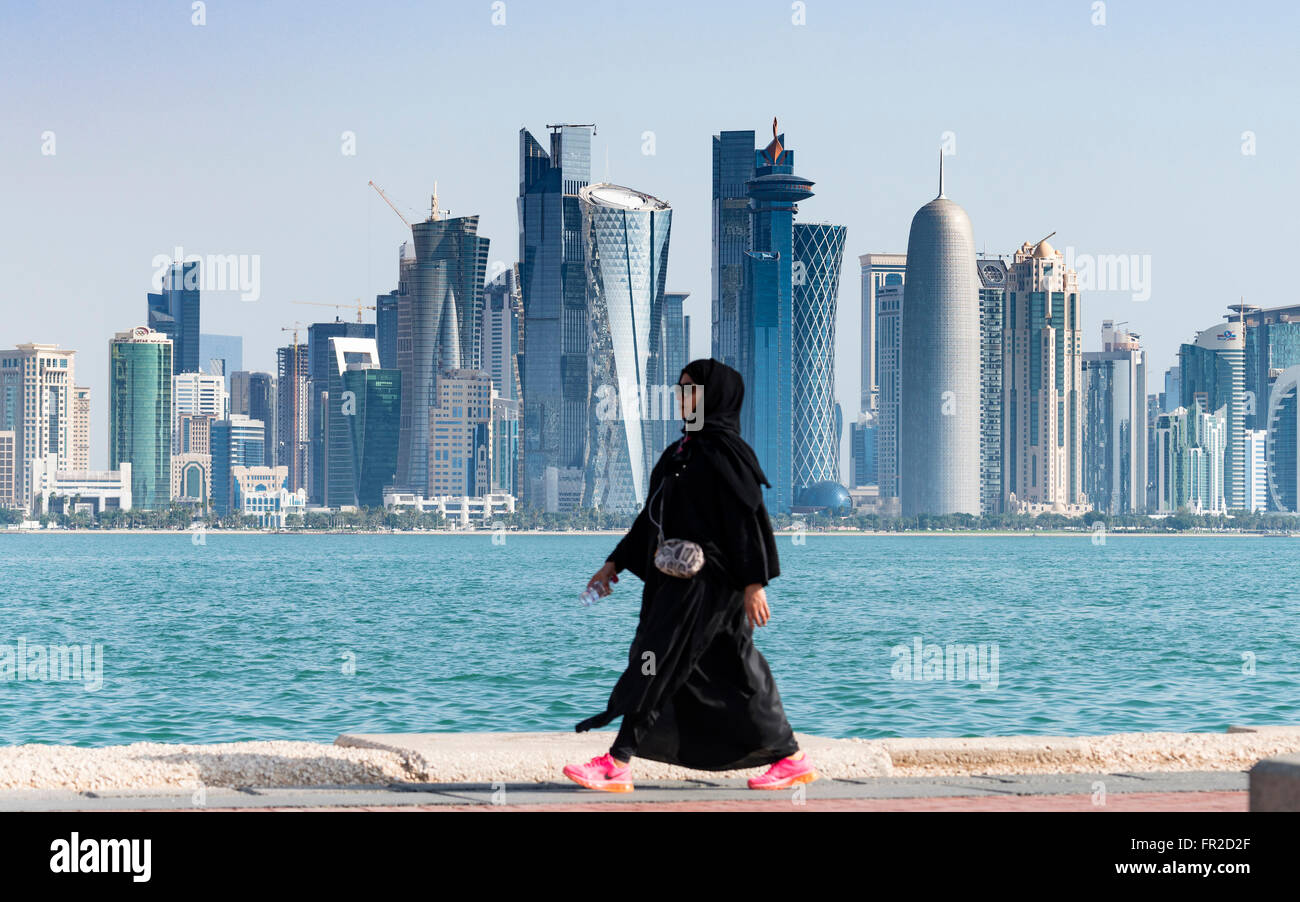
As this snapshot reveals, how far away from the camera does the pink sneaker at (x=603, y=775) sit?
6.93 m

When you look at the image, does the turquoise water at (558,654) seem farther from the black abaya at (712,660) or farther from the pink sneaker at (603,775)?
the pink sneaker at (603,775)

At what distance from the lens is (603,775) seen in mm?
6980

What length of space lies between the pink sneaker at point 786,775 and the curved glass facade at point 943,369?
19189 cm

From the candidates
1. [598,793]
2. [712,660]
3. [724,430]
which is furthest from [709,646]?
[724,430]

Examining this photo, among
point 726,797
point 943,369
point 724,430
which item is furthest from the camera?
point 943,369

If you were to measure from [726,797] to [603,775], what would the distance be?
51cm

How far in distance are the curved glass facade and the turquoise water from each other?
118 meters

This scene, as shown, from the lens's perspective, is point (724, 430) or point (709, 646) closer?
point (709, 646)

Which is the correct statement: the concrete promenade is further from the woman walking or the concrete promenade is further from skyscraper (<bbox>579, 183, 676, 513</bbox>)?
skyscraper (<bbox>579, 183, 676, 513</bbox>)

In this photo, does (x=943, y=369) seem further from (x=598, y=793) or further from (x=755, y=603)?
(x=598, y=793)

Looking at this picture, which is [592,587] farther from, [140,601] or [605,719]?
[140,601]

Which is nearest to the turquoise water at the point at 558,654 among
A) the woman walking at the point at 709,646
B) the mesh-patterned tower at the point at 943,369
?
the woman walking at the point at 709,646

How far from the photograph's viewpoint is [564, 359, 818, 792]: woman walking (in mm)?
6996
